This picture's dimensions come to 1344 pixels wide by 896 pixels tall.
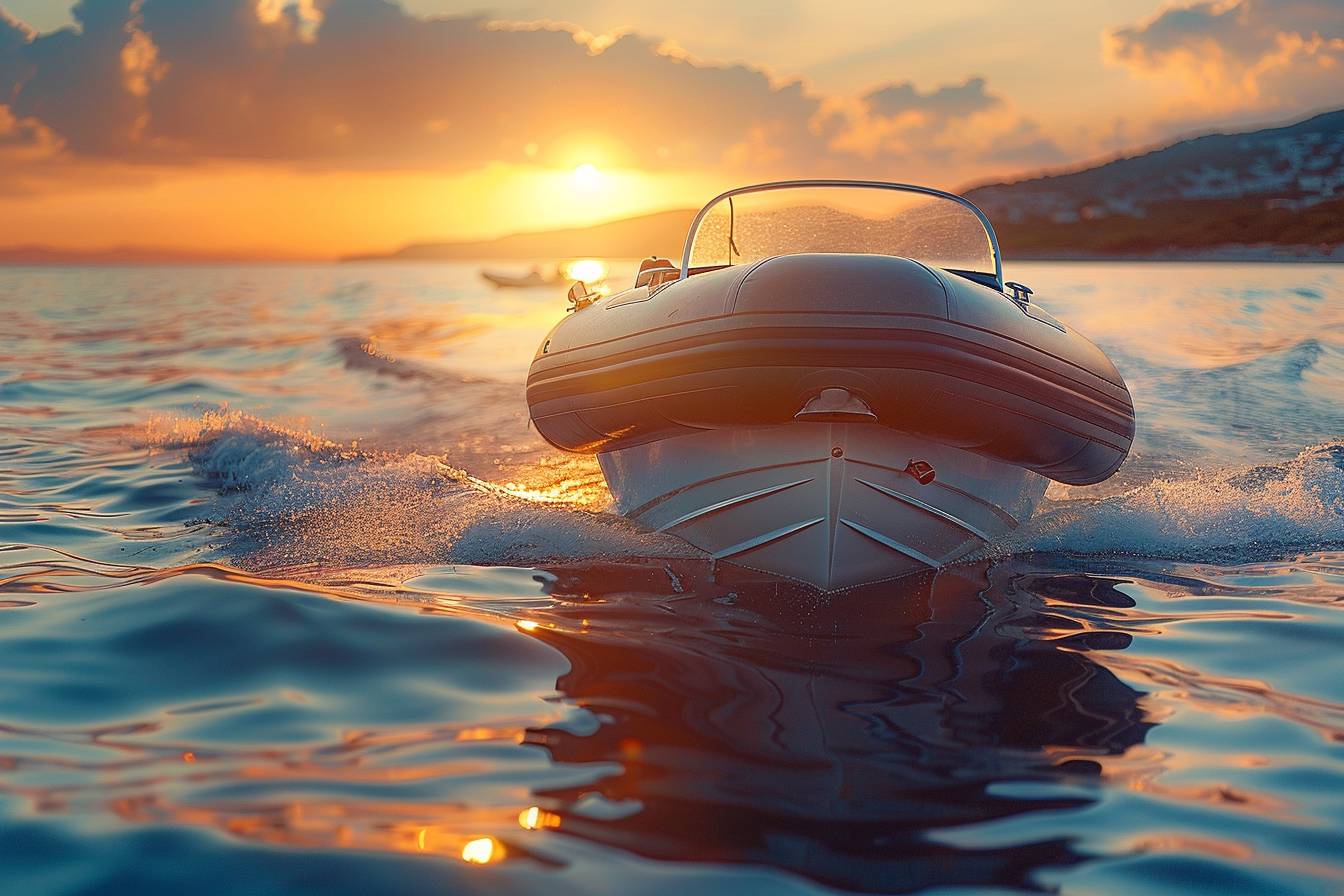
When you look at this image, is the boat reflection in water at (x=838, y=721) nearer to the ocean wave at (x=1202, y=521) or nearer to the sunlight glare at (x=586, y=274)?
the ocean wave at (x=1202, y=521)

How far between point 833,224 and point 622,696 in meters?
3.01

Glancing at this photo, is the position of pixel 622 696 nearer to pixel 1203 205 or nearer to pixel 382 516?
pixel 382 516

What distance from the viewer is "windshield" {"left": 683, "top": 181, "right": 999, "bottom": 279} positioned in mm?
5281

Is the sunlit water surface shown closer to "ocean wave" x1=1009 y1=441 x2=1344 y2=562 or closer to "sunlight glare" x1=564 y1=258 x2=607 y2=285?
"ocean wave" x1=1009 y1=441 x2=1344 y2=562

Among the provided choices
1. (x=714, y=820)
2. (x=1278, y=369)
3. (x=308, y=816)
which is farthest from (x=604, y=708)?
(x=1278, y=369)

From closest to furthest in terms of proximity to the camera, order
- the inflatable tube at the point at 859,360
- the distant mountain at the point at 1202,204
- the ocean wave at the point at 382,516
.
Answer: the inflatable tube at the point at 859,360 → the ocean wave at the point at 382,516 → the distant mountain at the point at 1202,204

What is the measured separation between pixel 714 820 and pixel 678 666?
3.47 feet

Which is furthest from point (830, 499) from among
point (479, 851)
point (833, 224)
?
point (479, 851)

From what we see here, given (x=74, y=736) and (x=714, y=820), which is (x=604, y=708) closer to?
(x=714, y=820)

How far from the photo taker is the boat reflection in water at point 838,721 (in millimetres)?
2283

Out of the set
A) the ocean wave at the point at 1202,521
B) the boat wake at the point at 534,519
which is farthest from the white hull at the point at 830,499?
the ocean wave at the point at 1202,521

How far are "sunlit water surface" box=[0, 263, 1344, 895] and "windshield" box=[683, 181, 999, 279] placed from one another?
4.93 ft

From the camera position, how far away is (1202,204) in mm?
87875

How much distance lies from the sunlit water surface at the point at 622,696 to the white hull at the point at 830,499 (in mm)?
153
